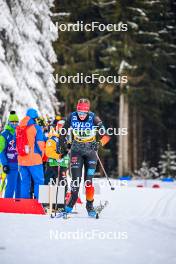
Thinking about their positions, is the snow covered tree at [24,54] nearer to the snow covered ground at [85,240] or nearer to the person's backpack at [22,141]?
the person's backpack at [22,141]

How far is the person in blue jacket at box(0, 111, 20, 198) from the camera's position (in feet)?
36.5

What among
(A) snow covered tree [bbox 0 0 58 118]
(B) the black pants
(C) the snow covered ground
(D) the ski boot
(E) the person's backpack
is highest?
(A) snow covered tree [bbox 0 0 58 118]

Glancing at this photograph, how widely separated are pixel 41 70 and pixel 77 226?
1360cm

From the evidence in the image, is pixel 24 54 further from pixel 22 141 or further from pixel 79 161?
pixel 79 161

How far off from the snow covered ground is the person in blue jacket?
2010mm

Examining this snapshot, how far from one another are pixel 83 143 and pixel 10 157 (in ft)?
7.67

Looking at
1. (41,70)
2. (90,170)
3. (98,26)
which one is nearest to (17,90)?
(41,70)

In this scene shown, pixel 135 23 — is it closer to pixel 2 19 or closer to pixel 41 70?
pixel 41 70

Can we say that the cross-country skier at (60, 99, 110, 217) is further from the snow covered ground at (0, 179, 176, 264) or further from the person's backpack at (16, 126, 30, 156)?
the person's backpack at (16, 126, 30, 156)

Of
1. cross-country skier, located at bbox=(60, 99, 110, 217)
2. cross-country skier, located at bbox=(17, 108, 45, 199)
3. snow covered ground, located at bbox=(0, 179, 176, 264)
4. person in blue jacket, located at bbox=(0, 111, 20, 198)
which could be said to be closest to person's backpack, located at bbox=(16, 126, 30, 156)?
cross-country skier, located at bbox=(17, 108, 45, 199)

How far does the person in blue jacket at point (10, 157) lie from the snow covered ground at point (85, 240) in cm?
201

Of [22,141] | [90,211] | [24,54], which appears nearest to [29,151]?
[22,141]

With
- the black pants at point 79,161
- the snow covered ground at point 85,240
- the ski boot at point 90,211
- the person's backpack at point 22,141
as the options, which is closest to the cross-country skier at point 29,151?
the person's backpack at point 22,141

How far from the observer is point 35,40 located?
68.5 feet
